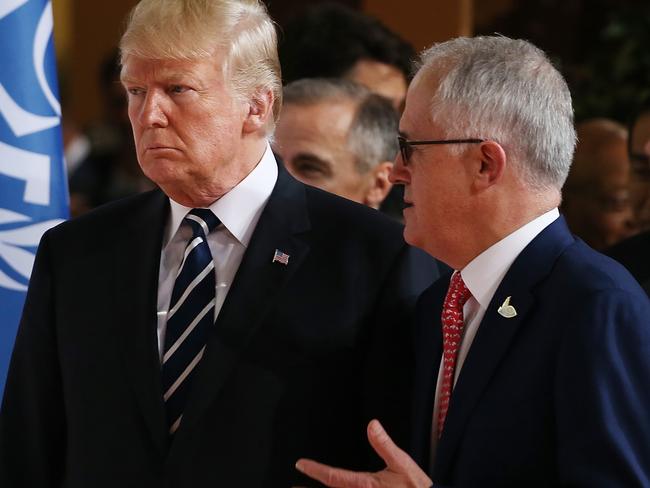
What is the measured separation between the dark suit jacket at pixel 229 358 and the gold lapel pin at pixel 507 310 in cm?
26

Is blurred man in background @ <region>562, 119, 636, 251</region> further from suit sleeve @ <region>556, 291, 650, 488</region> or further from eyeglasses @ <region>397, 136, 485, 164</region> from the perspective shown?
suit sleeve @ <region>556, 291, 650, 488</region>

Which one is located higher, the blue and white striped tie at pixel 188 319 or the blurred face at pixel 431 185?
the blurred face at pixel 431 185

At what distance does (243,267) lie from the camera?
7.61 feet

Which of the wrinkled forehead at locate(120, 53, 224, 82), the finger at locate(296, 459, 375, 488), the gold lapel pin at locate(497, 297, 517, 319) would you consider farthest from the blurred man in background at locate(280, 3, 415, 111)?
the finger at locate(296, 459, 375, 488)

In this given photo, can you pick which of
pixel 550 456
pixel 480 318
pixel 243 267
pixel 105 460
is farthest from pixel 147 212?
pixel 550 456

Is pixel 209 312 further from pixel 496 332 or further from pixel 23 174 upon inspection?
pixel 23 174

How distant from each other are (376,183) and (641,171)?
2.73 feet

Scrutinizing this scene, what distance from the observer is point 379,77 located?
4.45 metres

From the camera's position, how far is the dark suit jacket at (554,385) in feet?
6.39

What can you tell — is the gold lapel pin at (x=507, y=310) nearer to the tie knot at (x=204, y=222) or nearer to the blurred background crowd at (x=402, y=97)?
the tie knot at (x=204, y=222)

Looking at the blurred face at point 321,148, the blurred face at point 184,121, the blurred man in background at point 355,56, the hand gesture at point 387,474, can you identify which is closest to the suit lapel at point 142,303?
the blurred face at point 184,121

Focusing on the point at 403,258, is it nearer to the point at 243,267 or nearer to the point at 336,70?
the point at 243,267

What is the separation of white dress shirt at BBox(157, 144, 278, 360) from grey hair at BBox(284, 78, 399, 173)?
126 cm

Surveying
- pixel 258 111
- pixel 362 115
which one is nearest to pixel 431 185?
pixel 258 111
